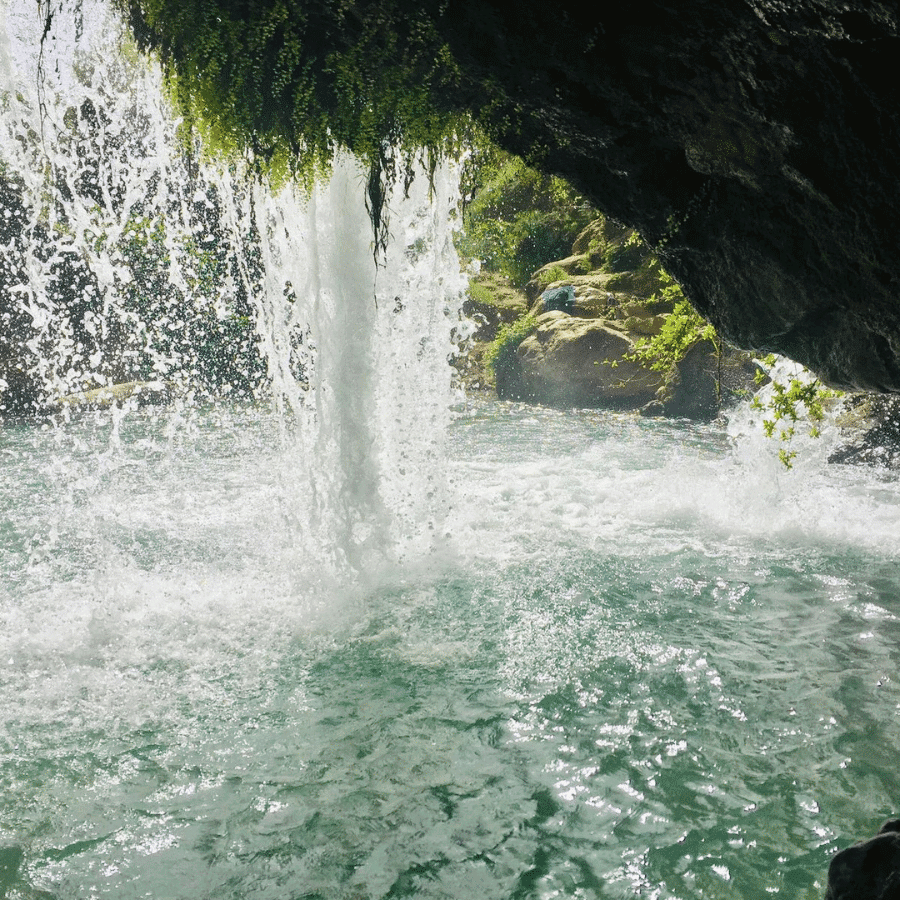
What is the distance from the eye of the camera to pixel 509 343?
20.2 m

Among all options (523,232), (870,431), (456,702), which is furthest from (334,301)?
(523,232)

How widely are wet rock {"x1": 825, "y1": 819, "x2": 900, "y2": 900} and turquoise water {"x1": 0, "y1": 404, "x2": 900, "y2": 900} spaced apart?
2.37 ft

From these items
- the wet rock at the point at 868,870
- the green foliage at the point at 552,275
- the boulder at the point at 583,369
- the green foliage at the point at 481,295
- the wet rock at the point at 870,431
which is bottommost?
the wet rock at the point at 868,870

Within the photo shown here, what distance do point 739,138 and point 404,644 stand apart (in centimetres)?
357

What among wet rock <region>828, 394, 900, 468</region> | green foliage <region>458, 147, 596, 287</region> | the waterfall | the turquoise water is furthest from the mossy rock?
the turquoise water

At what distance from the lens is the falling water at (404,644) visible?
3.20 meters

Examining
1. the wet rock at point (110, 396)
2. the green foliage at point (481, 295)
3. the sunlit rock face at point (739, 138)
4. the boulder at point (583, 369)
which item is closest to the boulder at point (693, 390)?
the boulder at point (583, 369)

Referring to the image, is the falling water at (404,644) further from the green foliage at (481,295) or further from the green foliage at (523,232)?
the green foliage at (523,232)

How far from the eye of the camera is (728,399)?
1570 centimetres

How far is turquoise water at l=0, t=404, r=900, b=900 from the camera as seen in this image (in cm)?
313

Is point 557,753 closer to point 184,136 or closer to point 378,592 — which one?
point 378,592

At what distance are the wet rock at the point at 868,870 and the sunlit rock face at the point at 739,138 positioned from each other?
198 cm

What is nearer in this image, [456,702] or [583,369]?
[456,702]

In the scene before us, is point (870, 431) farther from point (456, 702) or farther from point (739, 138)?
point (739, 138)
